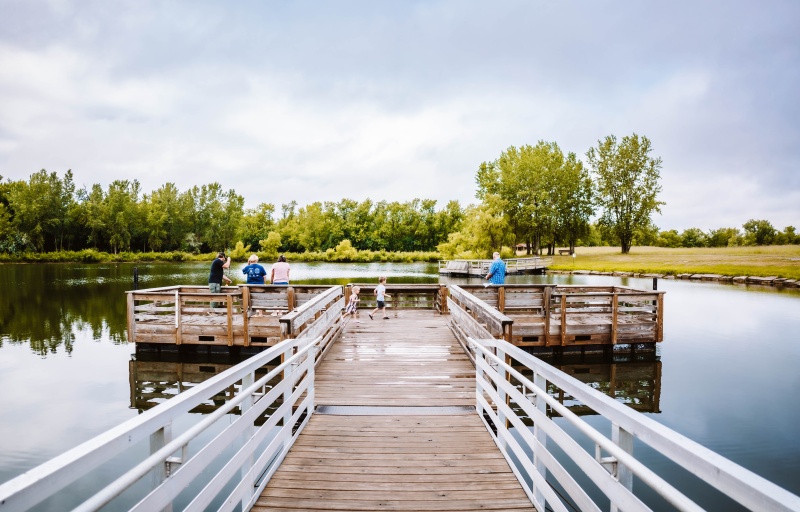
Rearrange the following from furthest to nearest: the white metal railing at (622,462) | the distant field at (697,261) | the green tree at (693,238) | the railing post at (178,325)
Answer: the green tree at (693,238) → the distant field at (697,261) → the railing post at (178,325) → the white metal railing at (622,462)

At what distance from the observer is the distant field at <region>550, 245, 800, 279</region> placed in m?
38.1

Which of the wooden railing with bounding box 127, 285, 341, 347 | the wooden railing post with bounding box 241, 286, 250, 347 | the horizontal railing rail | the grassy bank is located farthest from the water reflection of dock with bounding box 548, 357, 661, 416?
the grassy bank

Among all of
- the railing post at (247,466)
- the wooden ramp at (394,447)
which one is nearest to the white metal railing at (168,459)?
the railing post at (247,466)

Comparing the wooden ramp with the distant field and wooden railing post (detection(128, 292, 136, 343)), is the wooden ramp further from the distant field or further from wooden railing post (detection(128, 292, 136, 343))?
the distant field

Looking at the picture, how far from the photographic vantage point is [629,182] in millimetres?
59531

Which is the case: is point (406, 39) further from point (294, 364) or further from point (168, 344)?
point (294, 364)

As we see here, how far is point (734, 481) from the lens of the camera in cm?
147

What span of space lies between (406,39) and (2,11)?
2235 inches

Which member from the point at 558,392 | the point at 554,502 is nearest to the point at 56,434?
the point at 554,502

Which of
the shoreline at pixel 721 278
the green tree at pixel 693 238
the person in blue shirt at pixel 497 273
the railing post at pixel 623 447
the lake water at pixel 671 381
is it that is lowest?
the lake water at pixel 671 381

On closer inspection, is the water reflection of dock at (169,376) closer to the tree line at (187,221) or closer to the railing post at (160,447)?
the railing post at (160,447)

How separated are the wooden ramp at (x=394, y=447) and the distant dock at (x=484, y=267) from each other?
3662 cm

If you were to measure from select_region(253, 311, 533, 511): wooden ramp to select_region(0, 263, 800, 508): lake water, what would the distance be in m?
4.64

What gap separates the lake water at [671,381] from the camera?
742 centimetres
